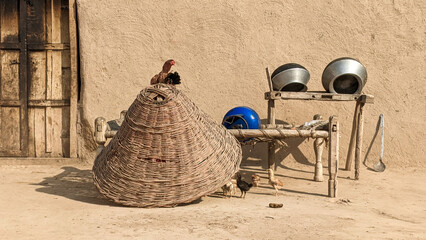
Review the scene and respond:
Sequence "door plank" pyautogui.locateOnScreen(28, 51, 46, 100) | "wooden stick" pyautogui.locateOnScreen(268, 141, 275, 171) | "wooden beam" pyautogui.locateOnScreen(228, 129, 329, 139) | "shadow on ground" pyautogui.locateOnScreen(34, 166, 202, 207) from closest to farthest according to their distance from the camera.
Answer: "shadow on ground" pyautogui.locateOnScreen(34, 166, 202, 207)
"wooden beam" pyautogui.locateOnScreen(228, 129, 329, 139)
"wooden stick" pyautogui.locateOnScreen(268, 141, 275, 171)
"door plank" pyautogui.locateOnScreen(28, 51, 46, 100)

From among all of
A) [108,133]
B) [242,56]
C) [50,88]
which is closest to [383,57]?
[242,56]

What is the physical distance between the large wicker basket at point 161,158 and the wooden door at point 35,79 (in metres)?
2.71

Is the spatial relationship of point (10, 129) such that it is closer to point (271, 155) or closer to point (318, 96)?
point (271, 155)

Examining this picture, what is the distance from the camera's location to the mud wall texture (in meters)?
7.32

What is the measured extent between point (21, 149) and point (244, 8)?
377 centimetres

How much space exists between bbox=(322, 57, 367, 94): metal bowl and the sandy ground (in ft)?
3.78

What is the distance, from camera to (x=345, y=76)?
6.48 metres

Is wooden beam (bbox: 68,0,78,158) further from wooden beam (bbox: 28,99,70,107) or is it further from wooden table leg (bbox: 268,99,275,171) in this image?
wooden table leg (bbox: 268,99,275,171)

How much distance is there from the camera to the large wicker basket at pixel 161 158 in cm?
480

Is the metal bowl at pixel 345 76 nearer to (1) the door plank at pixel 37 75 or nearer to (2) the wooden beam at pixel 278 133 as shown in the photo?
(2) the wooden beam at pixel 278 133

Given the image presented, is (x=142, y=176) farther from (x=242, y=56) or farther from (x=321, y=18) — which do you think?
(x=321, y=18)

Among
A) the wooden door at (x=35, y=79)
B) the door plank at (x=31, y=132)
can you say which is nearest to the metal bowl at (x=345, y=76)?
the wooden door at (x=35, y=79)

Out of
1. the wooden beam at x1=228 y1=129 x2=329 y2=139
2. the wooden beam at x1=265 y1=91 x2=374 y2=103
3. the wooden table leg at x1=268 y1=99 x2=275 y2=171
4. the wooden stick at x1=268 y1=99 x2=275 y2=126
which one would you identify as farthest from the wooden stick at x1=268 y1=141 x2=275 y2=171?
the wooden beam at x1=228 y1=129 x2=329 y2=139

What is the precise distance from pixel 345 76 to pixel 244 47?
1558 mm
